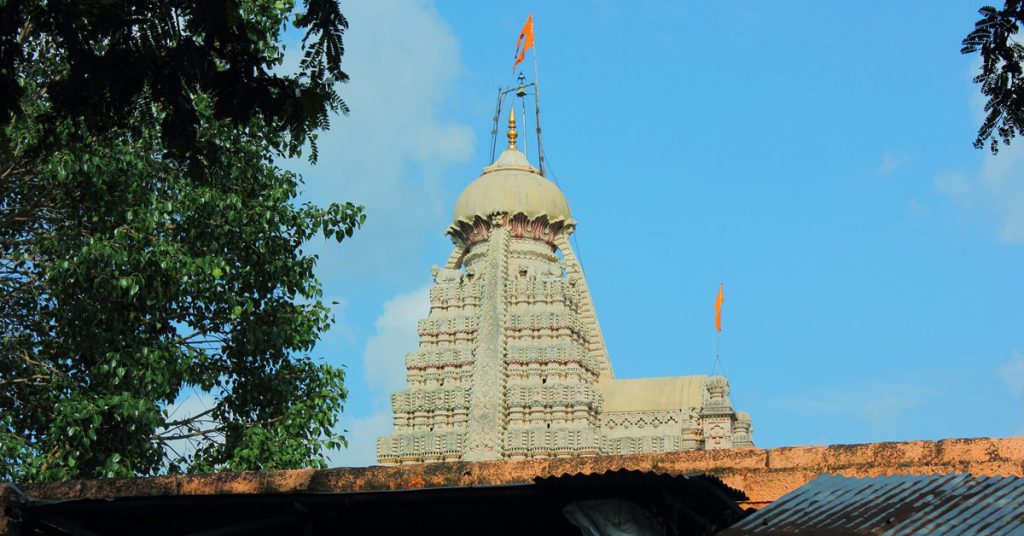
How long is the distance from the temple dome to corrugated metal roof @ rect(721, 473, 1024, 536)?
3714cm

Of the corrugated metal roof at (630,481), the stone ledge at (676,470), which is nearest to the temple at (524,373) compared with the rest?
the stone ledge at (676,470)

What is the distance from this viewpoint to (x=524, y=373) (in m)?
42.3

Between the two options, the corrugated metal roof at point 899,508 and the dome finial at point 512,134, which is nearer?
the corrugated metal roof at point 899,508

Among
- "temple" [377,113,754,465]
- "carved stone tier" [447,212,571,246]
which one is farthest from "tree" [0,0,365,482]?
"carved stone tier" [447,212,571,246]

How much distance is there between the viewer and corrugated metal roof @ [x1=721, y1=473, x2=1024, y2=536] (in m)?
6.98

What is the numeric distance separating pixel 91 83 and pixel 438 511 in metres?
2.96

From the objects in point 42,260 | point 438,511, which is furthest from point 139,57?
point 42,260

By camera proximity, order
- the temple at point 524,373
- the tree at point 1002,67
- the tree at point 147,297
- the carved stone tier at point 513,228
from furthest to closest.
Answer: the carved stone tier at point 513,228
the temple at point 524,373
the tree at point 147,297
the tree at point 1002,67

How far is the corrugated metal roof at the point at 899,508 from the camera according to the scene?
6.98 meters

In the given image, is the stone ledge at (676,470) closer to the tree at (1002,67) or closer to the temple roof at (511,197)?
the tree at (1002,67)

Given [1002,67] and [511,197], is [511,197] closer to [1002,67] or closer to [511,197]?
[511,197]

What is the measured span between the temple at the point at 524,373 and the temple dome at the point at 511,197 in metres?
0.05

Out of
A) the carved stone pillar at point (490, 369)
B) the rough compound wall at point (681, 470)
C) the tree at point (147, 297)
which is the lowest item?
the rough compound wall at point (681, 470)

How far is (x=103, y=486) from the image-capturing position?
394 inches
